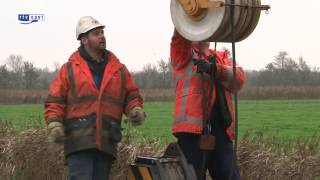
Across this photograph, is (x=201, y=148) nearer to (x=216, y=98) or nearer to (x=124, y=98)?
(x=216, y=98)

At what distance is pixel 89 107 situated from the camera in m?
4.83

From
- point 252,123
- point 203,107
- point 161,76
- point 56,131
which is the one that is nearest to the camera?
point 56,131

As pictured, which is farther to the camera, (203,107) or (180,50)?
(180,50)

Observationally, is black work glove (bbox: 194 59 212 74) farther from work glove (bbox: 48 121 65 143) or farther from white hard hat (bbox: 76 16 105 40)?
work glove (bbox: 48 121 65 143)

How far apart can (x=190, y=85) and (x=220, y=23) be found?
0.77 metres

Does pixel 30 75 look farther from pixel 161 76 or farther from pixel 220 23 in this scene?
pixel 220 23

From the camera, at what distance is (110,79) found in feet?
16.1

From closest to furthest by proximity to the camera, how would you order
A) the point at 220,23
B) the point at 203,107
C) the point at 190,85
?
the point at 220,23 < the point at 203,107 < the point at 190,85

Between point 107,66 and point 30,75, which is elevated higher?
point 30,75

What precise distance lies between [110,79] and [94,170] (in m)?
0.77

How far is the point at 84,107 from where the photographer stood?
4828mm

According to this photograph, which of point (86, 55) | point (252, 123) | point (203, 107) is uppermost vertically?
point (86, 55)

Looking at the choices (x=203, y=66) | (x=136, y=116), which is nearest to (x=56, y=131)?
(x=136, y=116)

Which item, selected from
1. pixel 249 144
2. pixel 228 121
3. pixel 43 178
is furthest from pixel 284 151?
pixel 43 178
